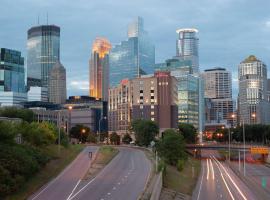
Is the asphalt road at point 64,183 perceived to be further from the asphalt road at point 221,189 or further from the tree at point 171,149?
the tree at point 171,149

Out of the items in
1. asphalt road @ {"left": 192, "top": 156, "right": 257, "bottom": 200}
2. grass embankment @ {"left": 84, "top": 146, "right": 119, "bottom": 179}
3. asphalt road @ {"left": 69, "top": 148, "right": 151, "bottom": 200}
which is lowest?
asphalt road @ {"left": 192, "top": 156, "right": 257, "bottom": 200}

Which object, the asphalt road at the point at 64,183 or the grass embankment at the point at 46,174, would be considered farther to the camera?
the grass embankment at the point at 46,174

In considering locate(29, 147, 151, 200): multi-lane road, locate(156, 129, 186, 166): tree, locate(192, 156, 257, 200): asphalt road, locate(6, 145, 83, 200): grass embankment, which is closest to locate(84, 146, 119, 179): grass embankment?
locate(29, 147, 151, 200): multi-lane road

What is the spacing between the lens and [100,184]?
76812mm

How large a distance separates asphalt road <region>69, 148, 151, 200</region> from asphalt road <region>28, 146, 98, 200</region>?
185 cm

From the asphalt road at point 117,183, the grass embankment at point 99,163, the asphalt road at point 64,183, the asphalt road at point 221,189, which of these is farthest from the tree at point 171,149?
the asphalt road at point 64,183

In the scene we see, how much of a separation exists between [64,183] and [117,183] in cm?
779

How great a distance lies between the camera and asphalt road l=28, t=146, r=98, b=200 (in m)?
66.5

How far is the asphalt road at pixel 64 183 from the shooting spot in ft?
218

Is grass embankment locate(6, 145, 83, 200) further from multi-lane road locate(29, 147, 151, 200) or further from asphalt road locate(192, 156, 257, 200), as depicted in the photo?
asphalt road locate(192, 156, 257, 200)

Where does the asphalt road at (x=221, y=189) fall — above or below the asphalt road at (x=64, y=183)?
below

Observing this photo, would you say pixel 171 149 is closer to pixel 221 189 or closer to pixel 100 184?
pixel 221 189

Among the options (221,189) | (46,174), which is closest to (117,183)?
(46,174)

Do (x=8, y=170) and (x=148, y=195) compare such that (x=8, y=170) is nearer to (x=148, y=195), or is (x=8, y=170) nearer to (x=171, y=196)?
(x=148, y=195)
